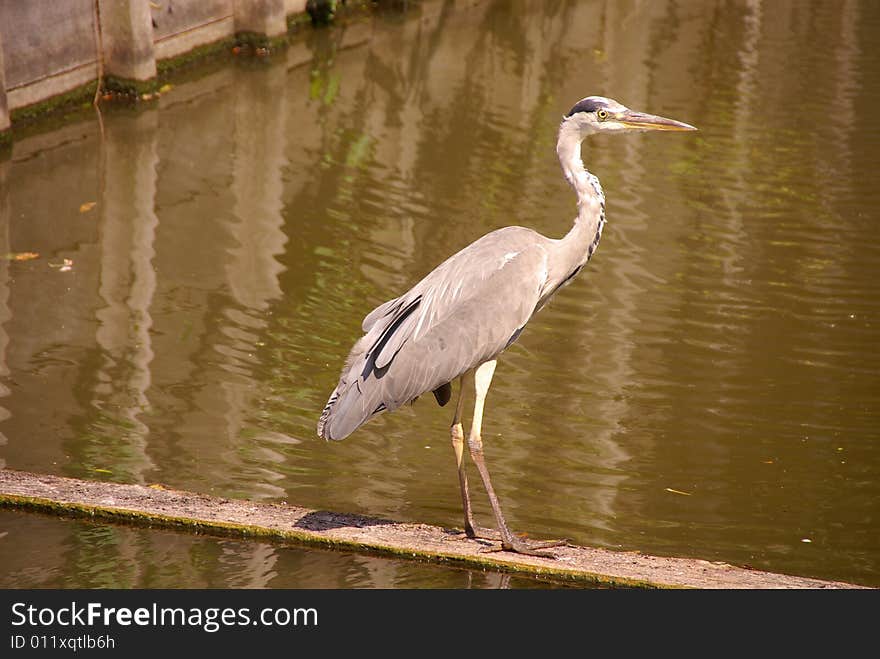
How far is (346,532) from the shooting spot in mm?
6449

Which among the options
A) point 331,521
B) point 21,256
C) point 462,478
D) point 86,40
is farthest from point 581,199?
point 86,40

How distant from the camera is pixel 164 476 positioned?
7766mm

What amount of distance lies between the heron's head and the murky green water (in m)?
2.13

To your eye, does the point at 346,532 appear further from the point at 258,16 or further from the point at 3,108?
the point at 258,16

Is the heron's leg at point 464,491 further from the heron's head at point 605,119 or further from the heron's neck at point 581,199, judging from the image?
the heron's head at point 605,119

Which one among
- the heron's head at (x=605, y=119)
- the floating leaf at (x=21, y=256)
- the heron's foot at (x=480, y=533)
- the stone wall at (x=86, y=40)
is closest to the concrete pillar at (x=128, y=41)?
the stone wall at (x=86, y=40)

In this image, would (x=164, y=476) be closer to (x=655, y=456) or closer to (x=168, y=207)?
(x=655, y=456)

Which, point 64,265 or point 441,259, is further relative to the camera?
point 441,259

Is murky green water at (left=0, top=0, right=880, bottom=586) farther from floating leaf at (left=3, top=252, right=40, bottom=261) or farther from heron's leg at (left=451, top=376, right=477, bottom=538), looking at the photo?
heron's leg at (left=451, top=376, right=477, bottom=538)

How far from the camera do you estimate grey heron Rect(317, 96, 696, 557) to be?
21.6 feet

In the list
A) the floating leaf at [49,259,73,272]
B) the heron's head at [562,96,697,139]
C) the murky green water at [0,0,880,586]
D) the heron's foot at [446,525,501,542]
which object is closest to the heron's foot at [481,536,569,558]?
the heron's foot at [446,525,501,542]

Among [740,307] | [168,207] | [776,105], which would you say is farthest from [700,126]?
[168,207]

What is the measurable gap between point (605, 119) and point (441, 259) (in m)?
4.49

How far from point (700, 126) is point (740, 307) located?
527cm
